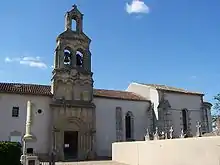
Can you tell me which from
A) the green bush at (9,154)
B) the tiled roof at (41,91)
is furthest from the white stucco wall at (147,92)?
the green bush at (9,154)

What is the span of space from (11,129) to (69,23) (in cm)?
1229

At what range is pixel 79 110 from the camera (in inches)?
1131

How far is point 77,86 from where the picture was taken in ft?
96.4

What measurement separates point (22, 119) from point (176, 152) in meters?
18.6

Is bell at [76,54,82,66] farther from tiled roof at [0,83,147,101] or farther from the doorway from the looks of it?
the doorway

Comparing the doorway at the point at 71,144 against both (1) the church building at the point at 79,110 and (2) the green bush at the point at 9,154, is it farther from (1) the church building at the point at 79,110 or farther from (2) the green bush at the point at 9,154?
(2) the green bush at the point at 9,154

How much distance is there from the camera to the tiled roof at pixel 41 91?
27.6 metres

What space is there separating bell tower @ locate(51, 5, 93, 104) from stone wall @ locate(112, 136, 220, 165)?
35.8 feet

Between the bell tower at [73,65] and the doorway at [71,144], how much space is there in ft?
11.2

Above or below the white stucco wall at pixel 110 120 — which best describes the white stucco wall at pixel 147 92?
above

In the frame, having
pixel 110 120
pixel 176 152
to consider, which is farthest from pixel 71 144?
pixel 176 152

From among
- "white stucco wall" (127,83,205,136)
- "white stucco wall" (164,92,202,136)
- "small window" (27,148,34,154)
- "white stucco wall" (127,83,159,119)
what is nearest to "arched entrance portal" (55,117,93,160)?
"small window" (27,148,34,154)

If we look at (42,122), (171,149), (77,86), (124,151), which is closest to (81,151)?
(42,122)

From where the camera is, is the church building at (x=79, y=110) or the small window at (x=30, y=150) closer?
the small window at (x=30, y=150)
